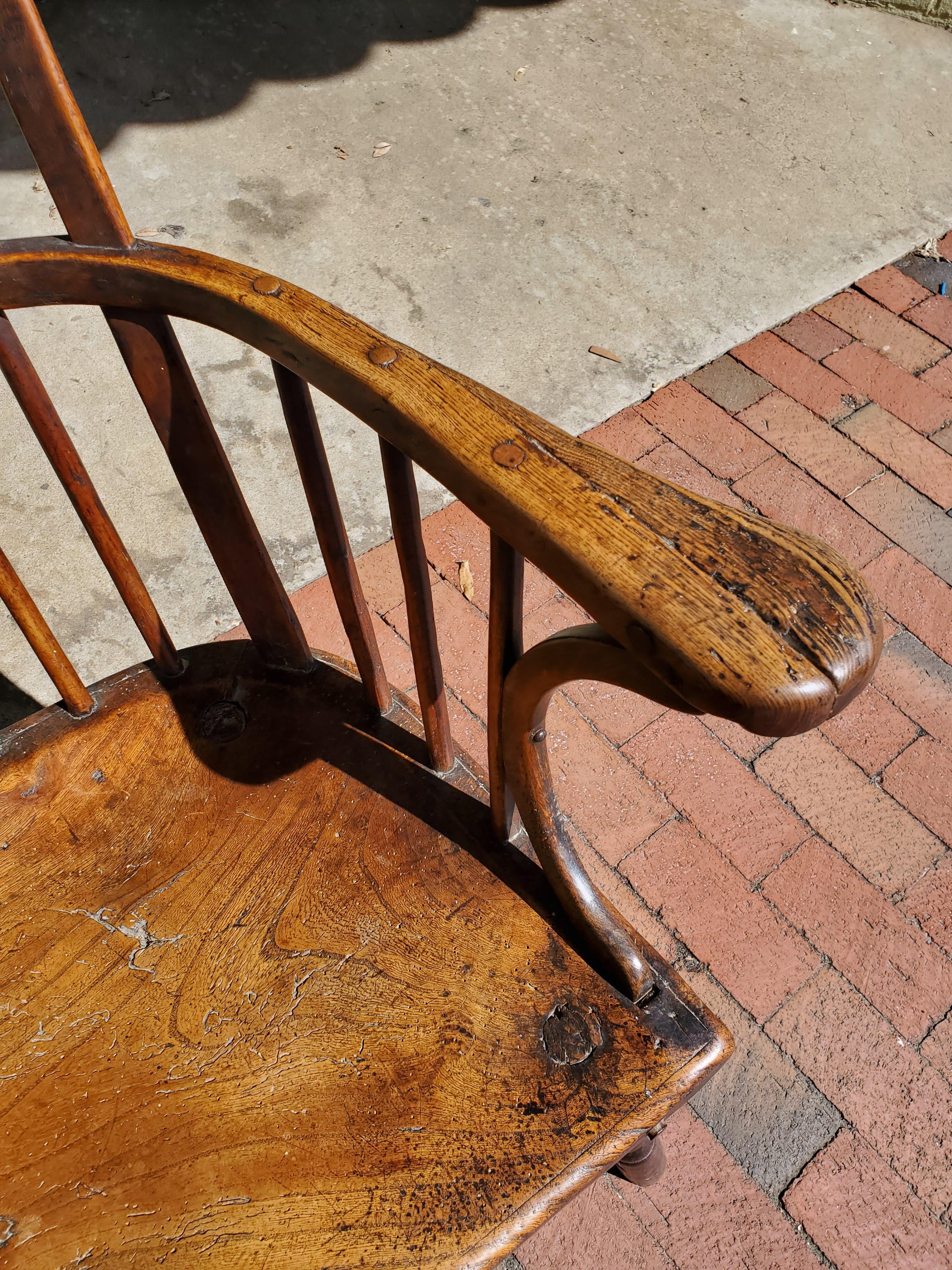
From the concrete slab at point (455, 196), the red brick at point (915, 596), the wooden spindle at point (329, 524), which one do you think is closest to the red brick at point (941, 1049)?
the red brick at point (915, 596)

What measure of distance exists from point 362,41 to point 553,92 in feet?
2.63

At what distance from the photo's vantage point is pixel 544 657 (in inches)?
29.8

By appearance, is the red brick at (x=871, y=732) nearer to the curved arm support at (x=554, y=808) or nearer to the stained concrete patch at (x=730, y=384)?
the stained concrete patch at (x=730, y=384)

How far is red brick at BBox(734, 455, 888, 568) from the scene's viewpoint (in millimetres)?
2301

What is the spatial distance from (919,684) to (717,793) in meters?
0.54

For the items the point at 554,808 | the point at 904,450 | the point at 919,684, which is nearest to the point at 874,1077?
the point at 919,684

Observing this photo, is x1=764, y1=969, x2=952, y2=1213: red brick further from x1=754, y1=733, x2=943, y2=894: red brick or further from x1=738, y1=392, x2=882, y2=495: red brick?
x1=738, y1=392, x2=882, y2=495: red brick

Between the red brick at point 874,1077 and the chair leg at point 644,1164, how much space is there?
1.81 feet

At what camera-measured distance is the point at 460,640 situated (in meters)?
2.13

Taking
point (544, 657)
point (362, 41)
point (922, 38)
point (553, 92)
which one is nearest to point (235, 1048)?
point (544, 657)

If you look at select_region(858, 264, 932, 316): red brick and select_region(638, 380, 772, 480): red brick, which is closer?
select_region(638, 380, 772, 480): red brick

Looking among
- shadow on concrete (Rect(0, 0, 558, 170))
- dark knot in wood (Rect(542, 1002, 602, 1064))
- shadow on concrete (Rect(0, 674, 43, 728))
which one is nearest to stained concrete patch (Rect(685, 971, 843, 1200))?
dark knot in wood (Rect(542, 1002, 602, 1064))

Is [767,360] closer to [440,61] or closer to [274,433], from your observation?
[274,433]

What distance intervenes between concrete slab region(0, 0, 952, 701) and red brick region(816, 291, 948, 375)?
10 centimetres
